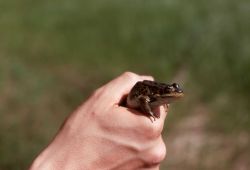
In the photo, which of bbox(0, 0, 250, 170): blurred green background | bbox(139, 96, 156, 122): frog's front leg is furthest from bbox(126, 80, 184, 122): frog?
bbox(0, 0, 250, 170): blurred green background

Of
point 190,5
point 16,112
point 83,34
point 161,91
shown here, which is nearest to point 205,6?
point 190,5

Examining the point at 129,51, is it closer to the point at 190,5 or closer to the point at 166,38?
the point at 166,38

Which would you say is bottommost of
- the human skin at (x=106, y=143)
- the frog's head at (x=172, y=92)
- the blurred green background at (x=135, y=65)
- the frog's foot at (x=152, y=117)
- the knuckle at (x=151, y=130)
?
the human skin at (x=106, y=143)

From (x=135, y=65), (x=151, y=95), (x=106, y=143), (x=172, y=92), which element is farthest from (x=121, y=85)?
(x=135, y=65)

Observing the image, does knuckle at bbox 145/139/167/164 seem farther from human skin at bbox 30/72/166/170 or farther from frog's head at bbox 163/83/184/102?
frog's head at bbox 163/83/184/102

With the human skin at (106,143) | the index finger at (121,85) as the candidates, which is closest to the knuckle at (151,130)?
the human skin at (106,143)

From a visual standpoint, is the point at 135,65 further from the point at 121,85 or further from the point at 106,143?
the point at 106,143

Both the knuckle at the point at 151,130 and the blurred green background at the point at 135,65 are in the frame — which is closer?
the knuckle at the point at 151,130

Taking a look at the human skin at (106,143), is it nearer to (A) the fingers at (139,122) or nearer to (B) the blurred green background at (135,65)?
(A) the fingers at (139,122)
